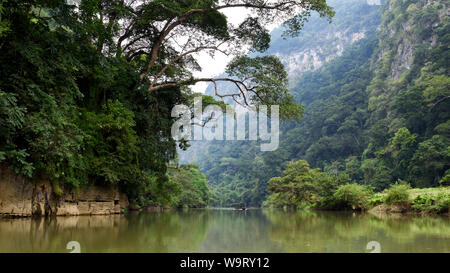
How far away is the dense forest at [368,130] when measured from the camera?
26.4 meters

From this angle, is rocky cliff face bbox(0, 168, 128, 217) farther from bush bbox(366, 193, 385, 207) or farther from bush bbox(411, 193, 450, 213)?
bush bbox(366, 193, 385, 207)

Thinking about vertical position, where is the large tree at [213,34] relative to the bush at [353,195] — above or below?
above

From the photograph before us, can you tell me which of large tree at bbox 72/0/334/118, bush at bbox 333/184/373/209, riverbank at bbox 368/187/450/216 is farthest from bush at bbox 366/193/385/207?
large tree at bbox 72/0/334/118

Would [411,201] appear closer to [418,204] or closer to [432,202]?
[418,204]

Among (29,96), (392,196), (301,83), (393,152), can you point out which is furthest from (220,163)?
(29,96)

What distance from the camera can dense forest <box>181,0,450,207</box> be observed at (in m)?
26.4

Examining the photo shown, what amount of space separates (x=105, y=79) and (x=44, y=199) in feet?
12.7

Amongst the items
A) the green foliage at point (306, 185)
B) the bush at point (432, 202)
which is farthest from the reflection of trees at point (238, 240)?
the green foliage at point (306, 185)

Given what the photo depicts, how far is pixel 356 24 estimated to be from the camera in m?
99.0

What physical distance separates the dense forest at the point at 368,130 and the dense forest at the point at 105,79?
9.01 metres

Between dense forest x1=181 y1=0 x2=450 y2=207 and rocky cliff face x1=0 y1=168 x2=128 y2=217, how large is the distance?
1216 centimetres

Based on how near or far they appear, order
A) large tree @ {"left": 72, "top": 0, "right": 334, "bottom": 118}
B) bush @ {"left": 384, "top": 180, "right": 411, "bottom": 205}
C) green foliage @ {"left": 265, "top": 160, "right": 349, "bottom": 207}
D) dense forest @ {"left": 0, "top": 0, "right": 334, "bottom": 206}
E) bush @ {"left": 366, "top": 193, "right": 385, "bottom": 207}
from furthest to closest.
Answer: green foliage @ {"left": 265, "top": 160, "right": 349, "bottom": 207} < bush @ {"left": 366, "top": 193, "right": 385, "bottom": 207} < bush @ {"left": 384, "top": 180, "right": 411, "bottom": 205} < large tree @ {"left": 72, "top": 0, "right": 334, "bottom": 118} < dense forest @ {"left": 0, "top": 0, "right": 334, "bottom": 206}

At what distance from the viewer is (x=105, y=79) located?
9945 millimetres

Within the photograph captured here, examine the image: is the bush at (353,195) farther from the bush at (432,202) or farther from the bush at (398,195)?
the bush at (432,202)
